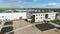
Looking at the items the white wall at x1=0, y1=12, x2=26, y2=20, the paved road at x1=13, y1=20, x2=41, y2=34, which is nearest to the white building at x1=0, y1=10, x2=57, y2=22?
the white wall at x1=0, y1=12, x2=26, y2=20

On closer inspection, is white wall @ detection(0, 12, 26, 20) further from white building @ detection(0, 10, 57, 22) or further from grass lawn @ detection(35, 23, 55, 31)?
grass lawn @ detection(35, 23, 55, 31)

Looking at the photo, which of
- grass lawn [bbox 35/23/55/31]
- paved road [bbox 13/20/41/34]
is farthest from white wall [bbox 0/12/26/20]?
grass lawn [bbox 35/23/55/31]

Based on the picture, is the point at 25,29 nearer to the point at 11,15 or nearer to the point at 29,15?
the point at 29,15

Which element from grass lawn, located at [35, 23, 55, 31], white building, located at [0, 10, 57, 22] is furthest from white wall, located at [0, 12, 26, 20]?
grass lawn, located at [35, 23, 55, 31]

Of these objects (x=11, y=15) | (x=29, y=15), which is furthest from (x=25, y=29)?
(x=11, y=15)

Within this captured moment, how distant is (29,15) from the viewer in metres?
2.27

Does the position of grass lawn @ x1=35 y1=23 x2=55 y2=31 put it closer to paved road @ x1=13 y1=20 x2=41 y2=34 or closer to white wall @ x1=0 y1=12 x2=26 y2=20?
paved road @ x1=13 y1=20 x2=41 y2=34

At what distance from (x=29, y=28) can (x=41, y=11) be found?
1.45 feet

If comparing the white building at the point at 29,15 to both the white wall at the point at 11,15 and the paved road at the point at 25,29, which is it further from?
the paved road at the point at 25,29

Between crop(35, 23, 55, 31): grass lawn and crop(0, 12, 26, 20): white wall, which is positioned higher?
crop(0, 12, 26, 20): white wall

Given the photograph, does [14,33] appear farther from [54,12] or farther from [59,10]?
[59,10]

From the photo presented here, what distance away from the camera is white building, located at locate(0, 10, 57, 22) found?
222 cm

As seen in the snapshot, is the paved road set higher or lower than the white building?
lower

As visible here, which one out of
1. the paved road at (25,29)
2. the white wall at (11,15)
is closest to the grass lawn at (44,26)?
the paved road at (25,29)
